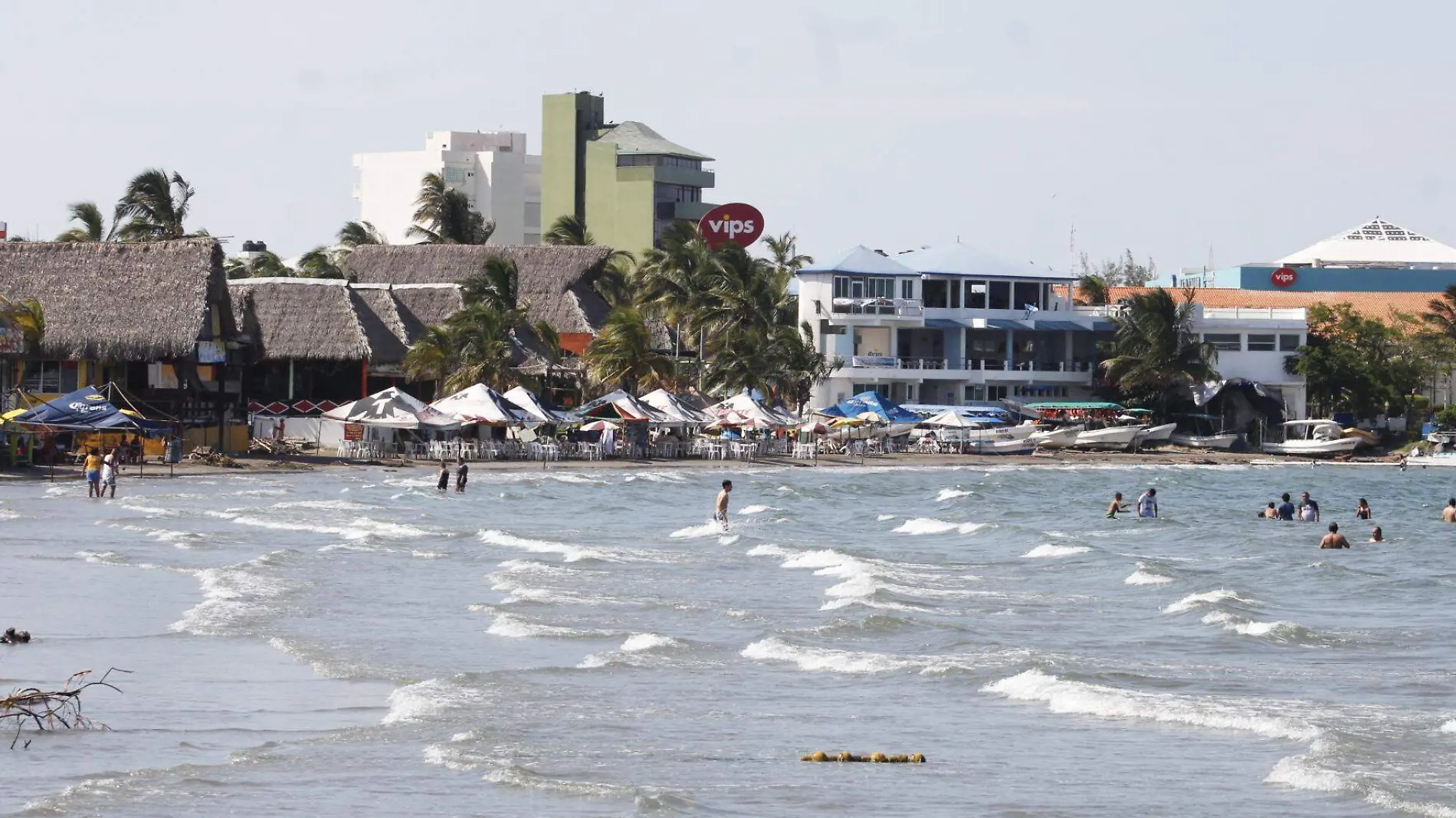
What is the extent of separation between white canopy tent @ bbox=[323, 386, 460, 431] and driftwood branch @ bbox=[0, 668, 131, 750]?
37.3 metres

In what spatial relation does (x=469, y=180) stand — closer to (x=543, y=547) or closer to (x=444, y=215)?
(x=444, y=215)

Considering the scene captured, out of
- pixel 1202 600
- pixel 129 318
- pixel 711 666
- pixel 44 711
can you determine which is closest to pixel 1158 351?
pixel 129 318

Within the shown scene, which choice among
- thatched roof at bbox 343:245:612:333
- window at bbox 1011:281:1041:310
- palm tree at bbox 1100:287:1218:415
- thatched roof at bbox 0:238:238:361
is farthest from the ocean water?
window at bbox 1011:281:1041:310

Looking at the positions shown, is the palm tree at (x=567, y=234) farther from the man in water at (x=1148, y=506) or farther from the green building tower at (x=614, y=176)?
the man in water at (x=1148, y=506)

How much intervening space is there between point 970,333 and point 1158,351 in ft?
26.9

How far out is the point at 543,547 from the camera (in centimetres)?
3231

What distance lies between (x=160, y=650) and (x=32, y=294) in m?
37.0

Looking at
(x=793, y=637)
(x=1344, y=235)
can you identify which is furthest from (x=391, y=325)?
(x=1344, y=235)

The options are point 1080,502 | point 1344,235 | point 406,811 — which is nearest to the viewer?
point 406,811

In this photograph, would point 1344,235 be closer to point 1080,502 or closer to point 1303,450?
point 1303,450

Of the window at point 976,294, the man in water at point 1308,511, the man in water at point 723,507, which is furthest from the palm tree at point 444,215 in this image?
the man in water at point 723,507

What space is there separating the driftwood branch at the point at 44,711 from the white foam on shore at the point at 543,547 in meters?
15.2

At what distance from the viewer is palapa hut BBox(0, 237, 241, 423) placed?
51.2 m

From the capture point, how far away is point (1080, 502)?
50031mm
